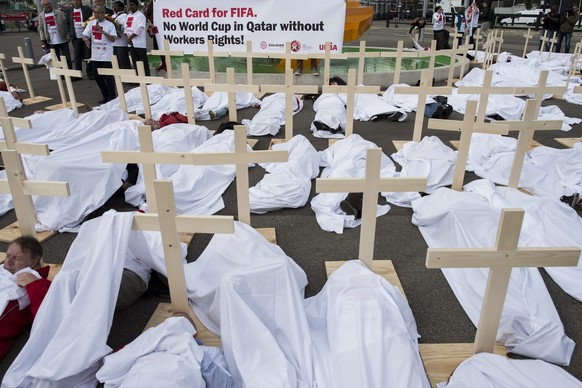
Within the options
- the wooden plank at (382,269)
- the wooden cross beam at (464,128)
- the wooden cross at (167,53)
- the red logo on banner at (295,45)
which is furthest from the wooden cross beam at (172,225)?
the red logo on banner at (295,45)

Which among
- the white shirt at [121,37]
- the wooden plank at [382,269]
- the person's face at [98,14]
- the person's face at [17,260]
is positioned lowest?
the wooden plank at [382,269]

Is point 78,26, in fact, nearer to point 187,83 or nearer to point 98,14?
point 98,14

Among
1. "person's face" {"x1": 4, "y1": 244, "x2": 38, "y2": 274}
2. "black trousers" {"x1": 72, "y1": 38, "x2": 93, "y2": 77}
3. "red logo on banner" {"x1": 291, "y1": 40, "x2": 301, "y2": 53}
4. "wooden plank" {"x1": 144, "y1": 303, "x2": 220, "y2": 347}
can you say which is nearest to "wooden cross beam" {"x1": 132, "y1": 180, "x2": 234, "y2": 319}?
"wooden plank" {"x1": 144, "y1": 303, "x2": 220, "y2": 347}

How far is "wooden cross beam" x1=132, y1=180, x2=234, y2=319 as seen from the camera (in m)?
2.39

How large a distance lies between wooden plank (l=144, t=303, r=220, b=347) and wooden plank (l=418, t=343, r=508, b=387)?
1.20 m

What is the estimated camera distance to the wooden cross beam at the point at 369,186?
2648mm

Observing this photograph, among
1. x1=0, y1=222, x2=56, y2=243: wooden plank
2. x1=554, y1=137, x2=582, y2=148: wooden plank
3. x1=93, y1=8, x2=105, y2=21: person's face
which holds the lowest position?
x1=554, y1=137, x2=582, y2=148: wooden plank

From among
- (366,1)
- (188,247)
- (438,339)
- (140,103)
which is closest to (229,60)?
(140,103)

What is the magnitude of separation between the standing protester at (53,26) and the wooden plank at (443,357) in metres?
9.79

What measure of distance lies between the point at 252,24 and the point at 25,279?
834 cm

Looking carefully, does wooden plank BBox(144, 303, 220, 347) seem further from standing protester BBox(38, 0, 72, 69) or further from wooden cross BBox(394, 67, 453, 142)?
standing protester BBox(38, 0, 72, 69)

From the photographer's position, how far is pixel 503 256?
2184 mm

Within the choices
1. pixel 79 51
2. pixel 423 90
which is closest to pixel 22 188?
pixel 423 90

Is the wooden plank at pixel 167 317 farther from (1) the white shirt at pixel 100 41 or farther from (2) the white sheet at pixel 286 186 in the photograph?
(1) the white shirt at pixel 100 41
